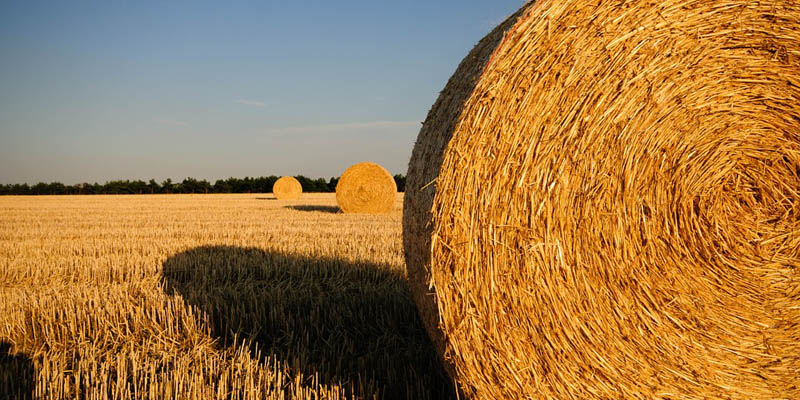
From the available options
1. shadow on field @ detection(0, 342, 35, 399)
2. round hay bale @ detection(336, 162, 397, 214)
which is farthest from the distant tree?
shadow on field @ detection(0, 342, 35, 399)

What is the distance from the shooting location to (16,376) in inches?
119

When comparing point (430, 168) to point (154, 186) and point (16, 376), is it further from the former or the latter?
point (154, 186)

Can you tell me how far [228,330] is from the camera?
3830 mm

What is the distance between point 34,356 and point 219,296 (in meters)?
1.45

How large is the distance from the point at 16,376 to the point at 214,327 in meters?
1.23

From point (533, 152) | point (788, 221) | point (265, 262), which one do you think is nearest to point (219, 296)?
point (265, 262)

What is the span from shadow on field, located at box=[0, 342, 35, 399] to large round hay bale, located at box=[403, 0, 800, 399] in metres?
2.38

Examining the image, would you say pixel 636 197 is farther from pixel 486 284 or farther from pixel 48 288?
pixel 48 288

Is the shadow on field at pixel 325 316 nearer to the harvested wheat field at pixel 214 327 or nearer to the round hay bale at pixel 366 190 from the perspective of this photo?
the harvested wheat field at pixel 214 327

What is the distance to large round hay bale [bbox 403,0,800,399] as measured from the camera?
2.32 meters

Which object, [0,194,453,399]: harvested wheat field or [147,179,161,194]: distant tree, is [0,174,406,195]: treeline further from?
[0,194,453,399]: harvested wheat field

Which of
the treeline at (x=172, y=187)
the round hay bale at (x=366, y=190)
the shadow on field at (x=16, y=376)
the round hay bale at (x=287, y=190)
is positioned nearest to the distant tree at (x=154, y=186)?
the treeline at (x=172, y=187)

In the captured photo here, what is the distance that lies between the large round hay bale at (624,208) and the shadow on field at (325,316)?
2.33 ft

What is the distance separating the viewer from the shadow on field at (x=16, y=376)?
111 inches
